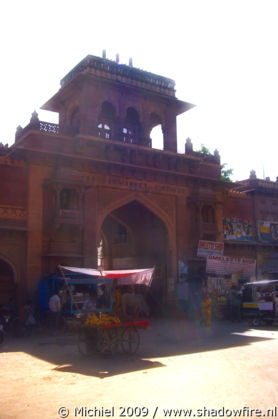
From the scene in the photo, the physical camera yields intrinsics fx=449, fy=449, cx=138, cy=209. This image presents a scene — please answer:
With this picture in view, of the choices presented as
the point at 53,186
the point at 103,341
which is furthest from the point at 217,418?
the point at 53,186

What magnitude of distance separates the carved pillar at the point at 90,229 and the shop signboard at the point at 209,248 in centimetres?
509

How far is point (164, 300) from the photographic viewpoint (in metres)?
19.2

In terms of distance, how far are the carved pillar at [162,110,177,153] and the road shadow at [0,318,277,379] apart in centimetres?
823

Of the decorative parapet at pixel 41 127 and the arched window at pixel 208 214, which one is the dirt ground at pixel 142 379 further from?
the arched window at pixel 208 214

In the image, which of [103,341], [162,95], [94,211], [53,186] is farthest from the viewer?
[162,95]

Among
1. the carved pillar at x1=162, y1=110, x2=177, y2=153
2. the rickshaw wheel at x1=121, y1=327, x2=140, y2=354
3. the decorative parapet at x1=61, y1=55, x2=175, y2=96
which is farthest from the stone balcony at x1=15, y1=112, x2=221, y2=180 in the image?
the rickshaw wheel at x1=121, y1=327, x2=140, y2=354

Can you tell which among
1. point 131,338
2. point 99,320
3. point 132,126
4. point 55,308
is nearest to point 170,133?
point 132,126

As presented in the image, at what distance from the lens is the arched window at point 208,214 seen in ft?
69.7

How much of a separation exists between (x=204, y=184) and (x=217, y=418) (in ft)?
54.5

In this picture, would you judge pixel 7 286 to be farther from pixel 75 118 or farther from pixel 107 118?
pixel 107 118

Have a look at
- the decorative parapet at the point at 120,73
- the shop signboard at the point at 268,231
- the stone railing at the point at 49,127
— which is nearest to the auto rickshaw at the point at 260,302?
the shop signboard at the point at 268,231

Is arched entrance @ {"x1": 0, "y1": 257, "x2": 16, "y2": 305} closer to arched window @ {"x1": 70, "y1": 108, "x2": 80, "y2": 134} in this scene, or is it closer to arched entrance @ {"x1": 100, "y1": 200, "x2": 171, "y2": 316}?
arched entrance @ {"x1": 100, "y1": 200, "x2": 171, "y2": 316}

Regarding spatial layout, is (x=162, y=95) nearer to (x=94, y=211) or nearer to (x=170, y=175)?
(x=170, y=175)

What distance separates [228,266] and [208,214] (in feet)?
9.49
